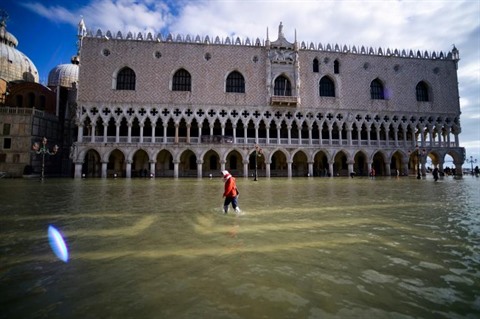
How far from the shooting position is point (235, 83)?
34469 millimetres

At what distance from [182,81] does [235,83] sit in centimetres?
685

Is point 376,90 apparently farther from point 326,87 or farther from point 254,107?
point 254,107

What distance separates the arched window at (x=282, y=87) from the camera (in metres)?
34.9

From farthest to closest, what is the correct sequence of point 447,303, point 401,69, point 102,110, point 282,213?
point 401,69
point 102,110
point 282,213
point 447,303

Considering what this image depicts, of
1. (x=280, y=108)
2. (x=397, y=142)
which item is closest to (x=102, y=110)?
(x=280, y=108)

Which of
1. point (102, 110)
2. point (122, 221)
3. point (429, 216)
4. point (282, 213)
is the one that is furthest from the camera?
point (102, 110)

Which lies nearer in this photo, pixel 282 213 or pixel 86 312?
pixel 86 312

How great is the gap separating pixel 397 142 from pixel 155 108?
32472mm

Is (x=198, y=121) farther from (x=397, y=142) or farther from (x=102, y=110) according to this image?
(x=397, y=142)

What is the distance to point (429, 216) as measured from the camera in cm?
643

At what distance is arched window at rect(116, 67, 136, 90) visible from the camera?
32969 mm

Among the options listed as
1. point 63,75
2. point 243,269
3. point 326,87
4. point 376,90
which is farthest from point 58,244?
point 63,75

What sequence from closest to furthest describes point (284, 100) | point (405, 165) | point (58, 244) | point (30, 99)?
point (58, 244), point (284, 100), point (405, 165), point (30, 99)

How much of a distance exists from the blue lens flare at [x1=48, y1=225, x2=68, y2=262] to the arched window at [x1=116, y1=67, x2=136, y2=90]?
31.5 meters
